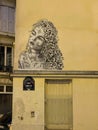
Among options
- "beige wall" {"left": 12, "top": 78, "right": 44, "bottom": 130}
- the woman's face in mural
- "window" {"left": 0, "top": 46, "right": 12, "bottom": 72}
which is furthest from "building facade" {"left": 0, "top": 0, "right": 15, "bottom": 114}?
"beige wall" {"left": 12, "top": 78, "right": 44, "bottom": 130}

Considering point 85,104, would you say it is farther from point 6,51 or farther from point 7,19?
point 7,19

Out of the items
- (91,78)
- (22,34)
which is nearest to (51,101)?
(91,78)

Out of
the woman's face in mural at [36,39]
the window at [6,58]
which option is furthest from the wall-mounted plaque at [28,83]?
the window at [6,58]

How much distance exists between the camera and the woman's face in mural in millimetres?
20125

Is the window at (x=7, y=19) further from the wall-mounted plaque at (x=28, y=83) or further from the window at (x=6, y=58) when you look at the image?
the wall-mounted plaque at (x=28, y=83)

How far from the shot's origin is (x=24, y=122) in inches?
767

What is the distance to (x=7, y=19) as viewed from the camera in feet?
86.0

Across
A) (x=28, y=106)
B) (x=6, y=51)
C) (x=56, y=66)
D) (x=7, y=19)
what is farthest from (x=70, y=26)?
(x=6, y=51)

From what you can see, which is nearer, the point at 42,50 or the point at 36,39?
the point at 42,50

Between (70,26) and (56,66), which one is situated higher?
→ (70,26)

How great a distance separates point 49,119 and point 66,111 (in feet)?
2.96

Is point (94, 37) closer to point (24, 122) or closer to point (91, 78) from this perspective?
point (91, 78)

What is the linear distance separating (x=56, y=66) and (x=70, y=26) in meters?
2.08

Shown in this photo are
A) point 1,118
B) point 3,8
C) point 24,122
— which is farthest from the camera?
point 3,8
